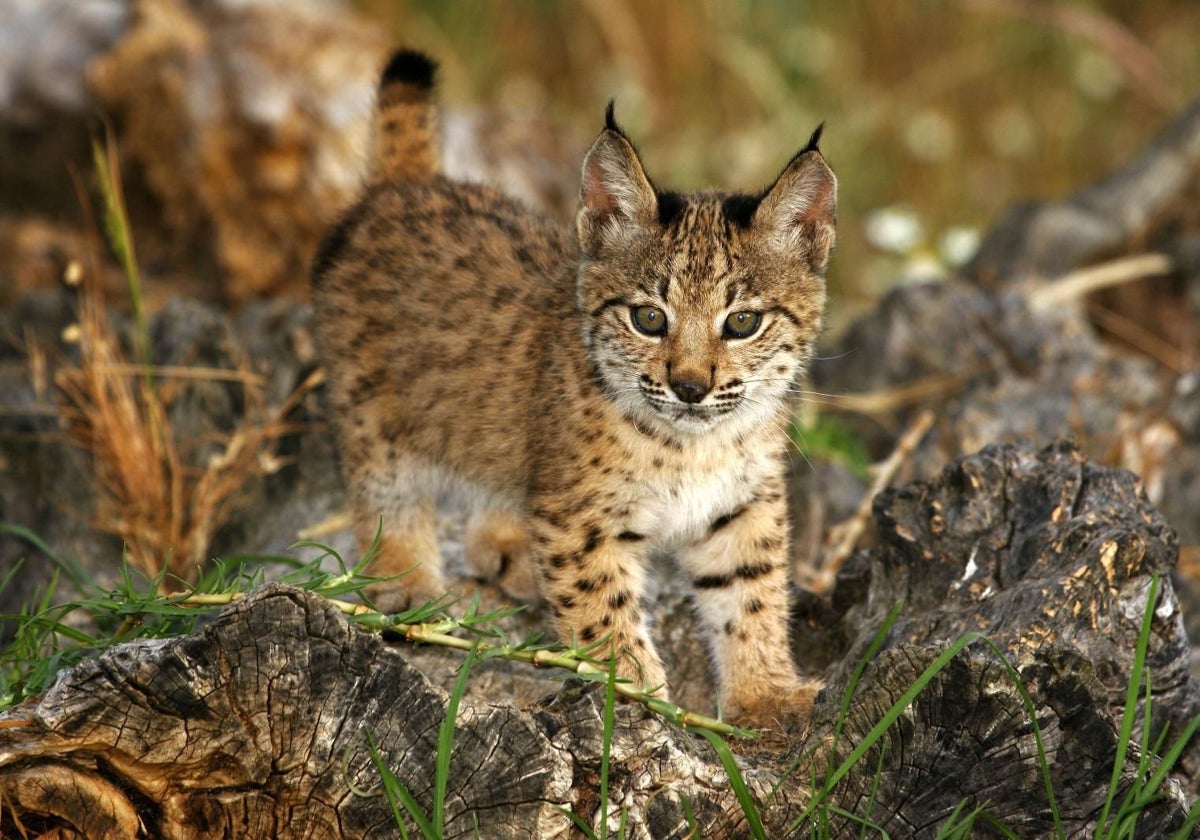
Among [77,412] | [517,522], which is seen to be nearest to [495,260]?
[517,522]

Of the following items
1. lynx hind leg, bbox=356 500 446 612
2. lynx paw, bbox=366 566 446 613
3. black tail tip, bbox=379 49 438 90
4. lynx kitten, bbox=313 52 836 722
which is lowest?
lynx paw, bbox=366 566 446 613

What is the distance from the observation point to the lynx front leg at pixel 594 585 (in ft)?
14.5

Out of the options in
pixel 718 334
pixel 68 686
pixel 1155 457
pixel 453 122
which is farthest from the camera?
pixel 453 122

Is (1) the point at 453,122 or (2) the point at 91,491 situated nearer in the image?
(2) the point at 91,491

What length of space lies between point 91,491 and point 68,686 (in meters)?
2.89

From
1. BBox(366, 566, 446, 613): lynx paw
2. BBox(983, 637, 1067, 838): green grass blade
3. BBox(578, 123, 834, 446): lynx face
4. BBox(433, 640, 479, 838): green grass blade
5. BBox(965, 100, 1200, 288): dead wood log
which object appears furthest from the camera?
BBox(965, 100, 1200, 288): dead wood log

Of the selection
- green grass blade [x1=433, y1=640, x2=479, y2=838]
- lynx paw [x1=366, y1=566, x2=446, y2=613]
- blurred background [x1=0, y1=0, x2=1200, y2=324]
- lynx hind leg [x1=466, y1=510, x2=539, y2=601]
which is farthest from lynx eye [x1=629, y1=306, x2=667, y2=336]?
blurred background [x1=0, y1=0, x2=1200, y2=324]

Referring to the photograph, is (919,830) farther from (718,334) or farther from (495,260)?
(495,260)

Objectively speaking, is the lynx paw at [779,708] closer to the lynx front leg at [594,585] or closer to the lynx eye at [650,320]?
the lynx front leg at [594,585]

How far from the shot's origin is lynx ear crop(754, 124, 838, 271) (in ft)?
14.6

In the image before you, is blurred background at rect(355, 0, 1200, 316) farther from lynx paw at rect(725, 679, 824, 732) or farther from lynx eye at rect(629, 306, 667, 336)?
lynx paw at rect(725, 679, 824, 732)

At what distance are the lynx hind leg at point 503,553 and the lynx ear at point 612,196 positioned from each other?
1165 millimetres

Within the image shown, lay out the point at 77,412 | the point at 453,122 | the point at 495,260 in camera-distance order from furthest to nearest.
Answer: the point at 453,122 → the point at 77,412 → the point at 495,260

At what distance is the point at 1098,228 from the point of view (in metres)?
7.96
